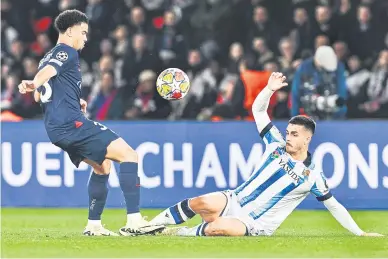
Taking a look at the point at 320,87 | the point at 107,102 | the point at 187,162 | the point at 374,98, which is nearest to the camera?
the point at 187,162

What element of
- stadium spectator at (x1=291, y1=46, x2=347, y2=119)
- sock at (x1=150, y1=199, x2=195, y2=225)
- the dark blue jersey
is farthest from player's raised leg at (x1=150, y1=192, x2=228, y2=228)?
stadium spectator at (x1=291, y1=46, x2=347, y2=119)

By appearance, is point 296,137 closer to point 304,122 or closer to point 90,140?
point 304,122

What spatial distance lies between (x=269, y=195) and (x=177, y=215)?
2.87 feet

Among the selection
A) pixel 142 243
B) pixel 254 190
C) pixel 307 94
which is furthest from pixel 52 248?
pixel 307 94

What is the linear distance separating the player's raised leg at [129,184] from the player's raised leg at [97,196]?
0.36m

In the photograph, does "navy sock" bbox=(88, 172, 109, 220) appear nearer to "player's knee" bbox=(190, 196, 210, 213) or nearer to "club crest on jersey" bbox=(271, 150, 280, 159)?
"player's knee" bbox=(190, 196, 210, 213)

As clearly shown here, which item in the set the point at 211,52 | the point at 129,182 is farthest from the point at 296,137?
the point at 211,52

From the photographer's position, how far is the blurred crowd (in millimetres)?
16188

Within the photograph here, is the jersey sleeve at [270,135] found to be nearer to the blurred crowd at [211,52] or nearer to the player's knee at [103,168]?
the player's knee at [103,168]

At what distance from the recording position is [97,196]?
33.6 ft

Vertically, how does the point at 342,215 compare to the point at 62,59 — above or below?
below

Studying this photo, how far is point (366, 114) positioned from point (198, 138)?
137 inches

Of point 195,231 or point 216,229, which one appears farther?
point 195,231

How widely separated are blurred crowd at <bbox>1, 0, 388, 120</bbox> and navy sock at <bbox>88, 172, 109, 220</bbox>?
19.2 ft
